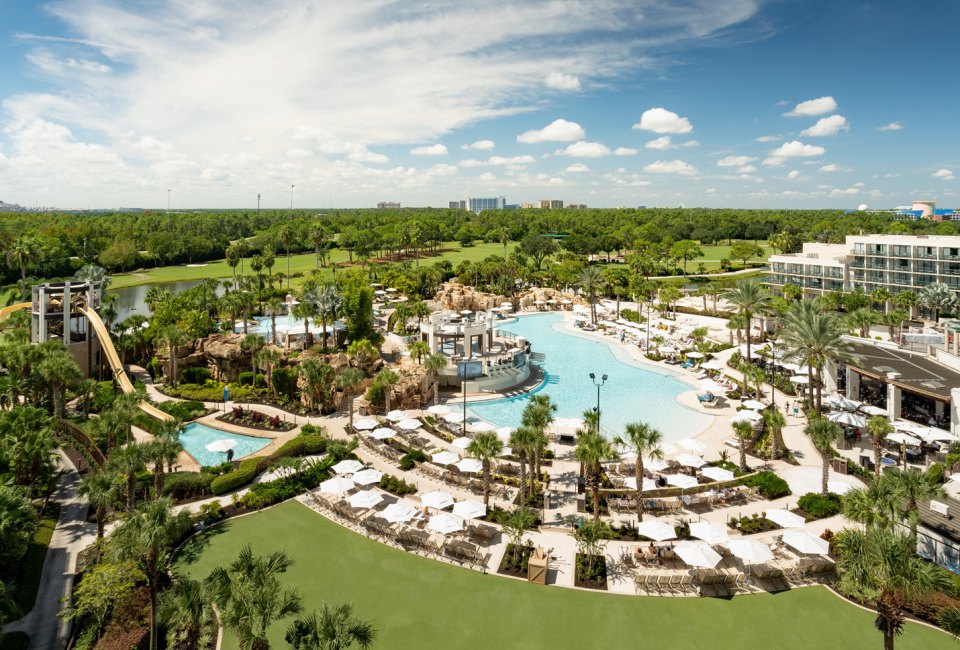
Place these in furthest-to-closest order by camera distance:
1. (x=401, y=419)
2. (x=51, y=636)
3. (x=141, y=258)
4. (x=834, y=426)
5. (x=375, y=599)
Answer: (x=141, y=258), (x=401, y=419), (x=834, y=426), (x=375, y=599), (x=51, y=636)

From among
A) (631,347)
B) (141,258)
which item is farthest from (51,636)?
(141,258)

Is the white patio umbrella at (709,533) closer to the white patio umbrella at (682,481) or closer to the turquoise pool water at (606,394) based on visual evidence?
the white patio umbrella at (682,481)

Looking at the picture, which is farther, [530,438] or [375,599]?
[530,438]

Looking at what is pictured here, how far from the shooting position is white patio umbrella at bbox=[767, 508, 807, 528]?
23641 mm

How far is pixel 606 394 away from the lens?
46.8 metres

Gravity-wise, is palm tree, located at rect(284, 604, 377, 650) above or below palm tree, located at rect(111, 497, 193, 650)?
below

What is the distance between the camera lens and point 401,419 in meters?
36.7

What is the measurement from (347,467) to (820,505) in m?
24.0

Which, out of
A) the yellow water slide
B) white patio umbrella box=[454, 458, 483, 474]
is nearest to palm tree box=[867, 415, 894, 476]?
white patio umbrella box=[454, 458, 483, 474]

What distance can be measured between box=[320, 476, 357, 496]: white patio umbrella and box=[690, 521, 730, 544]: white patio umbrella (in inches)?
652

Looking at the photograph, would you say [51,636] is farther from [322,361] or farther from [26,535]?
[322,361]

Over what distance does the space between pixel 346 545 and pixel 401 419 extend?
13.0 metres

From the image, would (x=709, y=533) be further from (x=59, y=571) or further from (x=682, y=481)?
(x=59, y=571)

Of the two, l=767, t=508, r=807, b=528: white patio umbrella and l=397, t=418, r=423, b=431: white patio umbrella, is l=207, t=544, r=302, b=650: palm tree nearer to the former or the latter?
l=397, t=418, r=423, b=431: white patio umbrella
